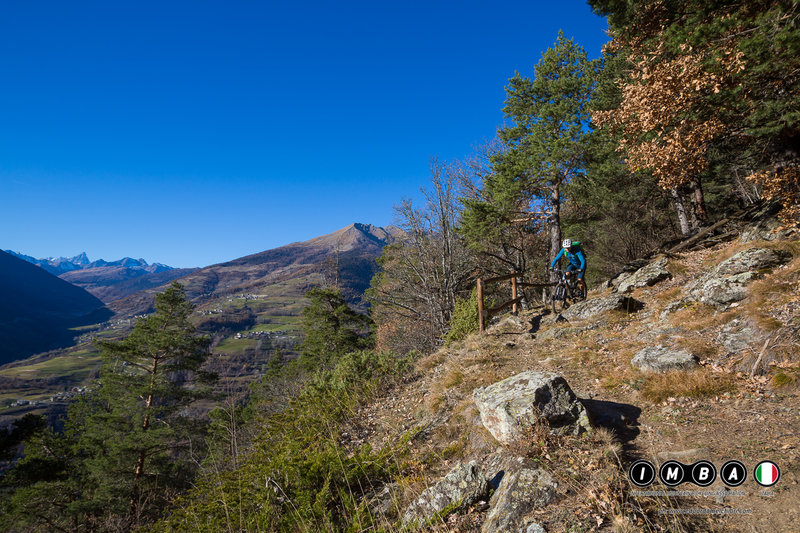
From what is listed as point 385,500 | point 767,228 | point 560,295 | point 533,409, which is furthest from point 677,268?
point 385,500

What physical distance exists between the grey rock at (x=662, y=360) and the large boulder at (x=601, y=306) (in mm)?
3684

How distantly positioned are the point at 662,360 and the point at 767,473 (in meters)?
2.65

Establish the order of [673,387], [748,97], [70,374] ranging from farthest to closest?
[70,374] < [748,97] < [673,387]

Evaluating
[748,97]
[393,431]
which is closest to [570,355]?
[393,431]

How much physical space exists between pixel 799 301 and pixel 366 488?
25.2 feet

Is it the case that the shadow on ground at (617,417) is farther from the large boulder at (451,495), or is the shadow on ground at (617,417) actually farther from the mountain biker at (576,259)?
the mountain biker at (576,259)

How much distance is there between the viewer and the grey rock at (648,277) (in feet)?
36.8

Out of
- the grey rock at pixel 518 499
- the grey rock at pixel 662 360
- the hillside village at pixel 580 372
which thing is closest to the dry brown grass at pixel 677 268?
the hillside village at pixel 580 372

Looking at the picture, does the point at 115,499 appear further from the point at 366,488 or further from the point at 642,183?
the point at 642,183

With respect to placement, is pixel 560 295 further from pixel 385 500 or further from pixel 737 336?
pixel 385 500

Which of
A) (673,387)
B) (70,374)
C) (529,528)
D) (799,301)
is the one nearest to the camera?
(529,528)

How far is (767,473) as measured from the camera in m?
3.16

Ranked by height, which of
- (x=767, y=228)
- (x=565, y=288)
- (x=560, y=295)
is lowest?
(x=560, y=295)

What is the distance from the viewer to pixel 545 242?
890 inches
